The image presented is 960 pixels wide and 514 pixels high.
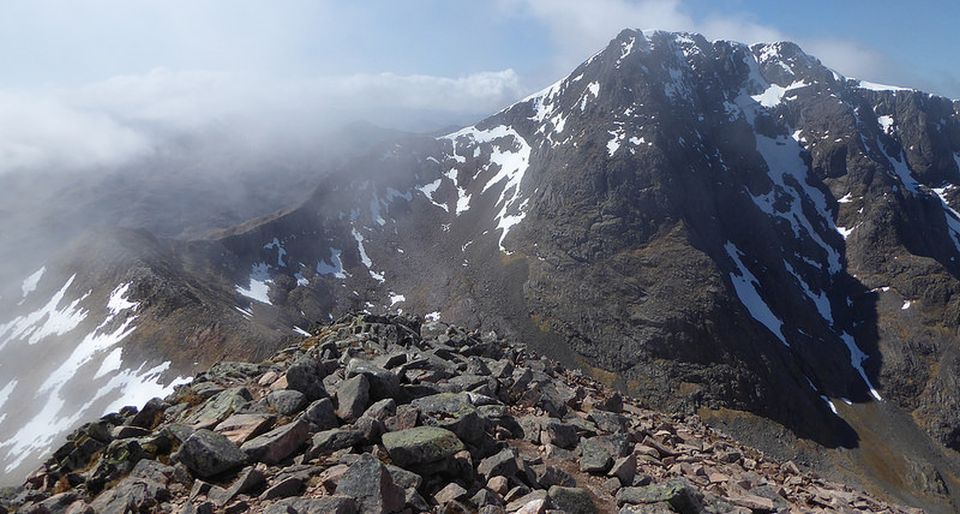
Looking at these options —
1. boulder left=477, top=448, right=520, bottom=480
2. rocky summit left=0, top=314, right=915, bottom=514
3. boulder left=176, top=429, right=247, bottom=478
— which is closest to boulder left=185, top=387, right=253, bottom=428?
rocky summit left=0, top=314, right=915, bottom=514

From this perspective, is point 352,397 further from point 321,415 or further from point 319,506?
point 319,506

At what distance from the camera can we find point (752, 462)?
70.1 feet

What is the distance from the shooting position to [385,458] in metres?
12.4

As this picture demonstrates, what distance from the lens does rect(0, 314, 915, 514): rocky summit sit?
11227mm

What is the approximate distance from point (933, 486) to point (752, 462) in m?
159

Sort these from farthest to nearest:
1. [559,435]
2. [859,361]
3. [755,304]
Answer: [859,361] → [755,304] → [559,435]

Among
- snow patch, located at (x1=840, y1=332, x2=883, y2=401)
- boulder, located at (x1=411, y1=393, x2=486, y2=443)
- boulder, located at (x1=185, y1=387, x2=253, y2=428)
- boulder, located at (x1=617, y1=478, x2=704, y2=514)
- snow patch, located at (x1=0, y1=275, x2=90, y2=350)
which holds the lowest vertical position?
snow patch, located at (x1=840, y1=332, x2=883, y2=401)

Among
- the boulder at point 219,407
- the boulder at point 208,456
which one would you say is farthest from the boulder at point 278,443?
the boulder at point 219,407

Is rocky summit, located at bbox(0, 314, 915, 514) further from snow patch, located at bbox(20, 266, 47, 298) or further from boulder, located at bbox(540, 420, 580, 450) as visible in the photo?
snow patch, located at bbox(20, 266, 47, 298)

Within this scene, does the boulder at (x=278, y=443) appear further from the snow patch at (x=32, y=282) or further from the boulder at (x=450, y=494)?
the snow patch at (x=32, y=282)

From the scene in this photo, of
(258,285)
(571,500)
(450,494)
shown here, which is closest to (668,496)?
(571,500)

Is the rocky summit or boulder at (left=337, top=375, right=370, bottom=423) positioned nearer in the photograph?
the rocky summit

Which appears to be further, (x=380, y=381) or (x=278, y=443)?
(x=380, y=381)

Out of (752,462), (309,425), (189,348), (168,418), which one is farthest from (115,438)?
(189,348)
